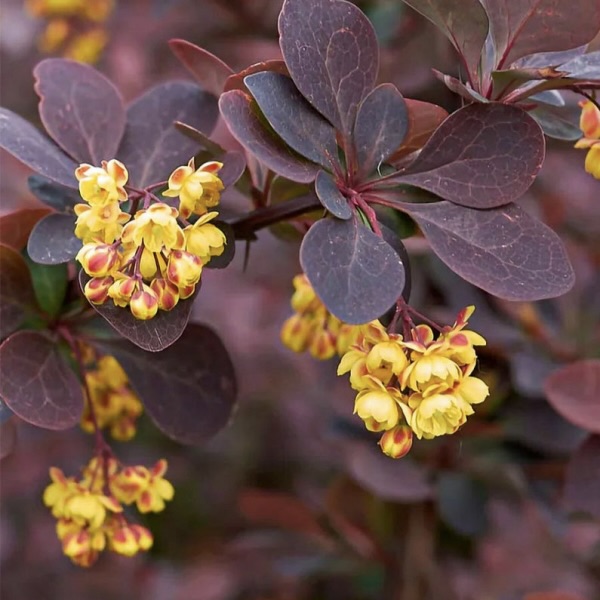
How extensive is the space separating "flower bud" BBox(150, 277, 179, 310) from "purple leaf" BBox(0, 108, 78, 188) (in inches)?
7.8

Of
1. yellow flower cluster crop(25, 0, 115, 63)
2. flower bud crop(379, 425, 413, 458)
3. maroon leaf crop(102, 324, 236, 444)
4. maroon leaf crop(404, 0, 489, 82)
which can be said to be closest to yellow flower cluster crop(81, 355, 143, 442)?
maroon leaf crop(102, 324, 236, 444)

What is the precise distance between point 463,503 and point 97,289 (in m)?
0.96

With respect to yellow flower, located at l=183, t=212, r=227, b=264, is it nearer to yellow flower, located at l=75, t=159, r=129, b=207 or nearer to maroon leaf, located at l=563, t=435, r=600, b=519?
yellow flower, located at l=75, t=159, r=129, b=207

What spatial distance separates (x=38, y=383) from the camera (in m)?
0.94

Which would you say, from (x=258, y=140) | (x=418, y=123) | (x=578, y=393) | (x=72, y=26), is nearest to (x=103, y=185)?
(x=258, y=140)

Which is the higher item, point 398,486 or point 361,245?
point 361,245

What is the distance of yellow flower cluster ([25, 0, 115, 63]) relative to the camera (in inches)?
74.9

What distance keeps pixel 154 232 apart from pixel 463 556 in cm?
134

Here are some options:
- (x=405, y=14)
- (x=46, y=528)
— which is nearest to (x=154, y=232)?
(x=405, y=14)

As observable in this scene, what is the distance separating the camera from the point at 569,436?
142cm

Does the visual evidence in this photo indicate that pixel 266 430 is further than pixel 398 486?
Yes

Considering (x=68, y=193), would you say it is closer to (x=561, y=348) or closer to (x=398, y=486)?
(x=398, y=486)

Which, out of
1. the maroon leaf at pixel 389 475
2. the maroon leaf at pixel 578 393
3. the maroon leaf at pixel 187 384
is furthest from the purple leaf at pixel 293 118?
the maroon leaf at pixel 389 475

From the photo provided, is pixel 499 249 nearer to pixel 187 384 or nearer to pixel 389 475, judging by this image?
pixel 187 384
